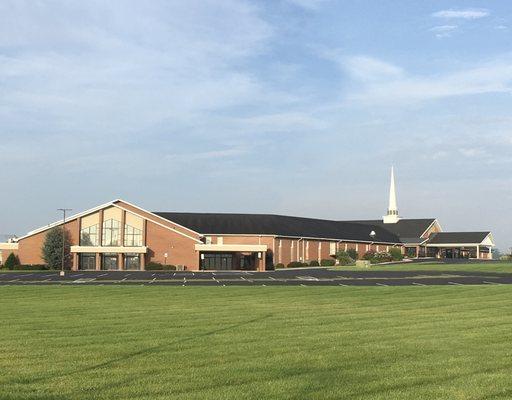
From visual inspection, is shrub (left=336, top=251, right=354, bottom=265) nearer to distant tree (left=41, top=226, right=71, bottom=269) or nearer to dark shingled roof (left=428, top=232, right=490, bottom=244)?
dark shingled roof (left=428, top=232, right=490, bottom=244)

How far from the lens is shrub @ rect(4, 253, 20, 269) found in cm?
8169

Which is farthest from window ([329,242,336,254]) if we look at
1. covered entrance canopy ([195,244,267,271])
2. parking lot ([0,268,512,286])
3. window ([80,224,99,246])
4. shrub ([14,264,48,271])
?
parking lot ([0,268,512,286])

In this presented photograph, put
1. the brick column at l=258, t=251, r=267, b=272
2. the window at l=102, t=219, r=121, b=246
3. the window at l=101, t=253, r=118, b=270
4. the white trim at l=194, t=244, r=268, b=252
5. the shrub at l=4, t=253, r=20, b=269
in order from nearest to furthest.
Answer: the shrub at l=4, t=253, r=20, b=269 < the window at l=101, t=253, r=118, b=270 < the window at l=102, t=219, r=121, b=246 < the white trim at l=194, t=244, r=268, b=252 < the brick column at l=258, t=251, r=267, b=272

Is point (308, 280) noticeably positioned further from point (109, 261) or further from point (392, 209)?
point (392, 209)

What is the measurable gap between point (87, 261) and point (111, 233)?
4.98 m

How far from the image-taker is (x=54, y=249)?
82.6 m

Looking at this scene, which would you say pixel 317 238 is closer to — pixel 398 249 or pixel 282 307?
pixel 398 249

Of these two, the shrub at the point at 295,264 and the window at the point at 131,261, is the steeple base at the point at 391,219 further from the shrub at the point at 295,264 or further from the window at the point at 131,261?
the window at the point at 131,261

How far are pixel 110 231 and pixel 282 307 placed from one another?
6638cm

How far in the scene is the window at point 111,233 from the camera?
85.0 m

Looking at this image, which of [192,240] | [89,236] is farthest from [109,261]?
[192,240]

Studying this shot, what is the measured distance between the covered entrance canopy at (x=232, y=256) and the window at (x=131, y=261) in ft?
27.2

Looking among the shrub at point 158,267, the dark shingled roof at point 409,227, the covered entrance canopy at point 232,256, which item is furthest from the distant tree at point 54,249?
the dark shingled roof at point 409,227

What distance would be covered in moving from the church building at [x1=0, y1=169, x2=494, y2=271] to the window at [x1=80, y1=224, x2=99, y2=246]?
14cm
